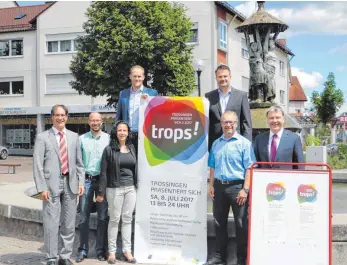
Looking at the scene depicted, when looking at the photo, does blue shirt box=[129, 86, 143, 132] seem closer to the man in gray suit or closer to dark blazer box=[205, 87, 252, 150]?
the man in gray suit

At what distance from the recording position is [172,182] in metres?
6.25

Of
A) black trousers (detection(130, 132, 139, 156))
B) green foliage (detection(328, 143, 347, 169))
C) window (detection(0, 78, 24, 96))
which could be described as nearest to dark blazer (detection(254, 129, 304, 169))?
black trousers (detection(130, 132, 139, 156))

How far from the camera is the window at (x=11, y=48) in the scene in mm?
39781

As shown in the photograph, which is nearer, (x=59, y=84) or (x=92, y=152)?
(x=92, y=152)

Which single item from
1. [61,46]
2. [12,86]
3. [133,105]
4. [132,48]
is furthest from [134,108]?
[12,86]

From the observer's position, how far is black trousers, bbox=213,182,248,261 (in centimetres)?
566

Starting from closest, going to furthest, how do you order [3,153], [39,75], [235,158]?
[235,158], [3,153], [39,75]

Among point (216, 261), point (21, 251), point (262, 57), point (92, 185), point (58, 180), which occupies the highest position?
point (262, 57)

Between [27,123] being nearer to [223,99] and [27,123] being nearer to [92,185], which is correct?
[92,185]

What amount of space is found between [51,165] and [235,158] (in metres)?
2.26

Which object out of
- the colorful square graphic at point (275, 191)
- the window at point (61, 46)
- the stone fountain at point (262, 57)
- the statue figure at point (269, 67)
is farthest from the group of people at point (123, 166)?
the window at point (61, 46)

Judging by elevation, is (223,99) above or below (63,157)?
above

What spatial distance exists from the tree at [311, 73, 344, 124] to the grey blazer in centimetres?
4530

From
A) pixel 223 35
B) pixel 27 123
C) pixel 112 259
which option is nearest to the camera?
pixel 112 259
